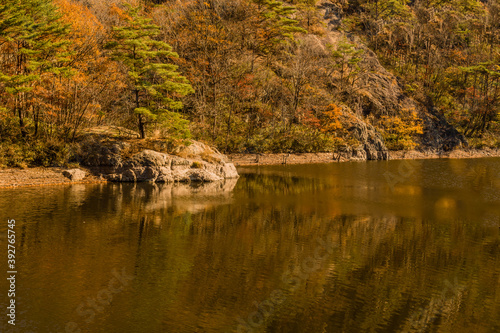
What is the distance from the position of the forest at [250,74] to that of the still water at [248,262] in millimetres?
10013

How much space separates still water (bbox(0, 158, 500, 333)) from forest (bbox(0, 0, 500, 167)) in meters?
10.0

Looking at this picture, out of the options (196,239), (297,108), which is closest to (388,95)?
(297,108)

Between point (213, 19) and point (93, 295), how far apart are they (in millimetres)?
53337

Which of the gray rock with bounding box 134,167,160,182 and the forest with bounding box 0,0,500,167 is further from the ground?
the forest with bounding box 0,0,500,167

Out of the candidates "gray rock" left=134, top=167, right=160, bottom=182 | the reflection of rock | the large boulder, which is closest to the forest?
the large boulder

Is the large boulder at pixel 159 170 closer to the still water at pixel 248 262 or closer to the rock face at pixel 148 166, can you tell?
the rock face at pixel 148 166

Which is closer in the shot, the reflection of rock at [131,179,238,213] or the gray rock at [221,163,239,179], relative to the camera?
the reflection of rock at [131,179,238,213]

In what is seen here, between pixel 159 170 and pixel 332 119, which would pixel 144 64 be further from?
pixel 332 119

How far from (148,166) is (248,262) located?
21027mm

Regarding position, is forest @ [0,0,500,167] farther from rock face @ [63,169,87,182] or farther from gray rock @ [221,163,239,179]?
gray rock @ [221,163,239,179]

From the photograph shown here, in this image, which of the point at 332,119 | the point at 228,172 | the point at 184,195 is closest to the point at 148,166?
the point at 184,195

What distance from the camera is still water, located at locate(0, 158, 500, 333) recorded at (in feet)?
40.3

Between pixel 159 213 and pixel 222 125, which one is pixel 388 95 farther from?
pixel 159 213

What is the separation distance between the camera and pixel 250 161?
52.7 meters
